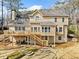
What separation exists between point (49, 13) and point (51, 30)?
192 inches

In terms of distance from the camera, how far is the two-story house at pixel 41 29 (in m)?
49.2

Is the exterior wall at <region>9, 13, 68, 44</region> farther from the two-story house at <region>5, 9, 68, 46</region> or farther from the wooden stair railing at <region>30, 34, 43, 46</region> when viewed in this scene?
the wooden stair railing at <region>30, 34, 43, 46</region>

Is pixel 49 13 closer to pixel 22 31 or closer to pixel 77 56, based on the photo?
pixel 22 31

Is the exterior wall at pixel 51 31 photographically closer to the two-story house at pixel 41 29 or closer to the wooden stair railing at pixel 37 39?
the two-story house at pixel 41 29

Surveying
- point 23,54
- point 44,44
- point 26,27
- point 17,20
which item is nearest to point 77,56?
point 23,54

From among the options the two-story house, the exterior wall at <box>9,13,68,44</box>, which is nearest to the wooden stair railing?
the two-story house

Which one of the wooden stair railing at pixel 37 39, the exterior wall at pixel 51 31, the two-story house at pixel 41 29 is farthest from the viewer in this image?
the exterior wall at pixel 51 31

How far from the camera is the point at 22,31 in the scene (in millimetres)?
51094

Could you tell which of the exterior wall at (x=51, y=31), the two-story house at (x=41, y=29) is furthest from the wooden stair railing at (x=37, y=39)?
the exterior wall at (x=51, y=31)

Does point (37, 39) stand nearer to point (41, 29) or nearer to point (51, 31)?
point (41, 29)

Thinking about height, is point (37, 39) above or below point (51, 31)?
below

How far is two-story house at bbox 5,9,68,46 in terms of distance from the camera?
1937 inches

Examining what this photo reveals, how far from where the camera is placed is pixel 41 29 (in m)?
50.4

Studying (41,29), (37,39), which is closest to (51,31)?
(41,29)
